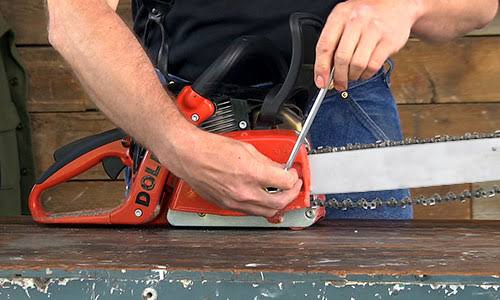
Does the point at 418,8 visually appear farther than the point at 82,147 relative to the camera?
No

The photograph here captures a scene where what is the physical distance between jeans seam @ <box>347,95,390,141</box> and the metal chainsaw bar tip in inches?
11.3

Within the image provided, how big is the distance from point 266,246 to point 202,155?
0.18 metres

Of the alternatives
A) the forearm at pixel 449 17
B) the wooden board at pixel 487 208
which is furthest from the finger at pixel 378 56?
the wooden board at pixel 487 208

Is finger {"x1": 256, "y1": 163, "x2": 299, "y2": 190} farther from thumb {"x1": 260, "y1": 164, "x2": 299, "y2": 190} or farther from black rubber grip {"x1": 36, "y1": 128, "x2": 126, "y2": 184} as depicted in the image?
black rubber grip {"x1": 36, "y1": 128, "x2": 126, "y2": 184}

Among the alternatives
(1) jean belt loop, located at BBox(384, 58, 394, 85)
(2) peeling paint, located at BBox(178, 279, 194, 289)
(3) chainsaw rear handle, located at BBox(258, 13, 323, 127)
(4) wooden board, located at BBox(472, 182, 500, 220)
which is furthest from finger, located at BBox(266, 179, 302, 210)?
(4) wooden board, located at BBox(472, 182, 500, 220)

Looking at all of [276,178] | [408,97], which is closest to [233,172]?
[276,178]

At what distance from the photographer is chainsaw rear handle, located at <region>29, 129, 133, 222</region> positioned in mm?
1766

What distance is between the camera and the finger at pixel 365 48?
1.41 meters

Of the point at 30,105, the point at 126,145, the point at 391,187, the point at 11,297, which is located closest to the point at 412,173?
the point at 391,187

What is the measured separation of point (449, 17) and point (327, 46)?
33cm

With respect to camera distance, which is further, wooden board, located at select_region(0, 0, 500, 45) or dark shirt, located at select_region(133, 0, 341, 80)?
wooden board, located at select_region(0, 0, 500, 45)

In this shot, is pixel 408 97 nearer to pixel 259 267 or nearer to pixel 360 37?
pixel 360 37

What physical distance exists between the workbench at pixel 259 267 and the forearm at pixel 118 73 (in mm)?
181

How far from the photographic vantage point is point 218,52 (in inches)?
69.9
